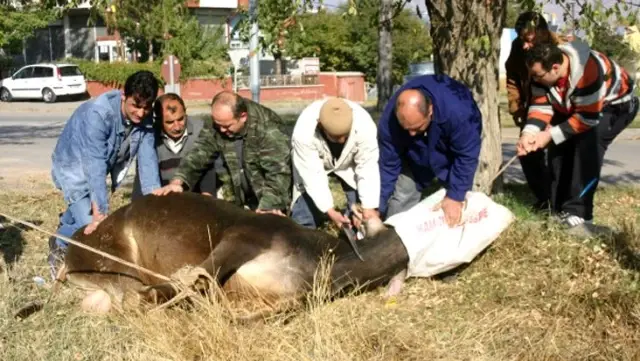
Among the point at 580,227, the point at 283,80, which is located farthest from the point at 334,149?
the point at 283,80

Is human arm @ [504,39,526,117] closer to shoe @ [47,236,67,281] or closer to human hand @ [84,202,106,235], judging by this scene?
human hand @ [84,202,106,235]

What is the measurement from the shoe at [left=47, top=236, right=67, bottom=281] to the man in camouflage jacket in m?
0.97

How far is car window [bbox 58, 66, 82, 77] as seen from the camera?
118ft

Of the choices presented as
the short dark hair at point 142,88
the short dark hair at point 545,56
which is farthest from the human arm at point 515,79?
the short dark hair at point 142,88

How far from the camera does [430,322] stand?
488 centimetres

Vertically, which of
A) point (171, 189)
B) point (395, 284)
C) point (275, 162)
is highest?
point (275, 162)

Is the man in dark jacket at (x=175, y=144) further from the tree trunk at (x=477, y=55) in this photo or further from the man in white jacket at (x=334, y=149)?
the tree trunk at (x=477, y=55)

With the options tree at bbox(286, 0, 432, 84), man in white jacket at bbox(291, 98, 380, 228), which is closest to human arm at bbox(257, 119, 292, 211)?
man in white jacket at bbox(291, 98, 380, 228)

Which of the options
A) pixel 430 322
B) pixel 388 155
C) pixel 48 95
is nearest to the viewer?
pixel 430 322

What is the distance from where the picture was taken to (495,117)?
7285 mm

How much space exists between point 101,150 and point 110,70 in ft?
108

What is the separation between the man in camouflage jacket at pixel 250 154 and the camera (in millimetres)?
5910

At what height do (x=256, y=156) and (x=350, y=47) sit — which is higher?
(x=350, y=47)

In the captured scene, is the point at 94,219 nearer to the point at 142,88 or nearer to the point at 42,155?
the point at 142,88
